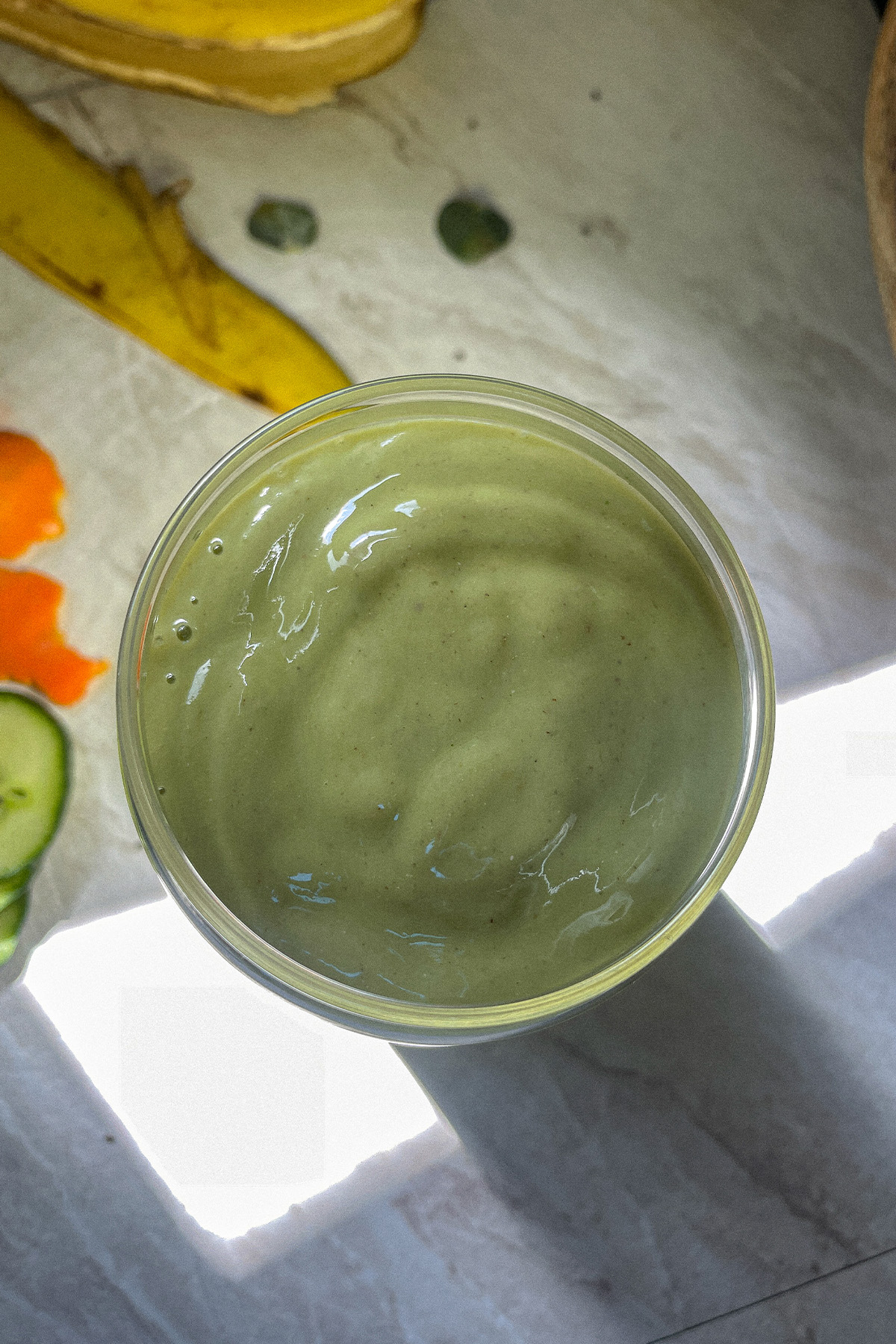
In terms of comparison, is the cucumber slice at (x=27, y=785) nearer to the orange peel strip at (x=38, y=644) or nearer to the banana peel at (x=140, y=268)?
the orange peel strip at (x=38, y=644)

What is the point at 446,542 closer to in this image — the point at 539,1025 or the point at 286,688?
the point at 286,688

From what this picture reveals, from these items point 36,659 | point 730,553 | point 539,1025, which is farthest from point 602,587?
point 36,659

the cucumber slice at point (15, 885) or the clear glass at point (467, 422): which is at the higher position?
the clear glass at point (467, 422)

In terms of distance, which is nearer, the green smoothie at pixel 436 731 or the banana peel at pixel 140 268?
the green smoothie at pixel 436 731

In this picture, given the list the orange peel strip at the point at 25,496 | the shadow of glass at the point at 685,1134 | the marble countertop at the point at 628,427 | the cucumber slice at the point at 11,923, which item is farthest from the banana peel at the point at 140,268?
the shadow of glass at the point at 685,1134

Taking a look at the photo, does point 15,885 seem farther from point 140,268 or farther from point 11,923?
point 140,268

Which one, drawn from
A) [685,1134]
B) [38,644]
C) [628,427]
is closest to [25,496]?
→ [38,644]
